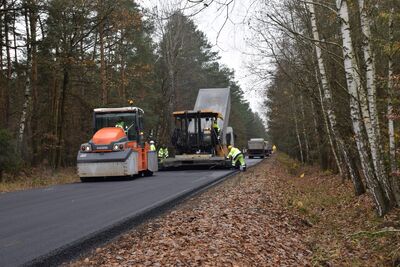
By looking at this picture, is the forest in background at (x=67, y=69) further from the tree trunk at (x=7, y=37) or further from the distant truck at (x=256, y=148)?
the distant truck at (x=256, y=148)

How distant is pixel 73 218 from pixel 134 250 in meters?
2.36

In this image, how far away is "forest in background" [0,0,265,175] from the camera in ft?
66.7

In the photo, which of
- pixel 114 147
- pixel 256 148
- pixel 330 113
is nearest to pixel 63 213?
pixel 330 113

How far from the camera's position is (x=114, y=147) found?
1631 cm

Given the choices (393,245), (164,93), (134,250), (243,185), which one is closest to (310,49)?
(243,185)

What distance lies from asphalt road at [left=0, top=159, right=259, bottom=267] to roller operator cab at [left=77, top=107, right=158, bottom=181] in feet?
7.88

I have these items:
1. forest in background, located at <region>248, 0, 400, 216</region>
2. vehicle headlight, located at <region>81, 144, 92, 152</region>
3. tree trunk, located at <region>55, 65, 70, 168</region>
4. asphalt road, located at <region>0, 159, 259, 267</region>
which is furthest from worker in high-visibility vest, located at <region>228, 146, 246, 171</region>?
asphalt road, located at <region>0, 159, 259, 267</region>

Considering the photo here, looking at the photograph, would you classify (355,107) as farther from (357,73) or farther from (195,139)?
(195,139)

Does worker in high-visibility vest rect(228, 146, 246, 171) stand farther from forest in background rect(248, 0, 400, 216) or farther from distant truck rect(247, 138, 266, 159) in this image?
distant truck rect(247, 138, 266, 159)

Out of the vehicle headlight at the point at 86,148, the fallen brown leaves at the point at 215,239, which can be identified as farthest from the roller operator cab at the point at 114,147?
the fallen brown leaves at the point at 215,239

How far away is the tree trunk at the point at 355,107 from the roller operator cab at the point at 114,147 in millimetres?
8924

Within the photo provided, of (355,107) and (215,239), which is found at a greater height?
(355,107)

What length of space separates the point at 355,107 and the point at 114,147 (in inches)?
370

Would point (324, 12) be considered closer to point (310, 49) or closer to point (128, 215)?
point (310, 49)
